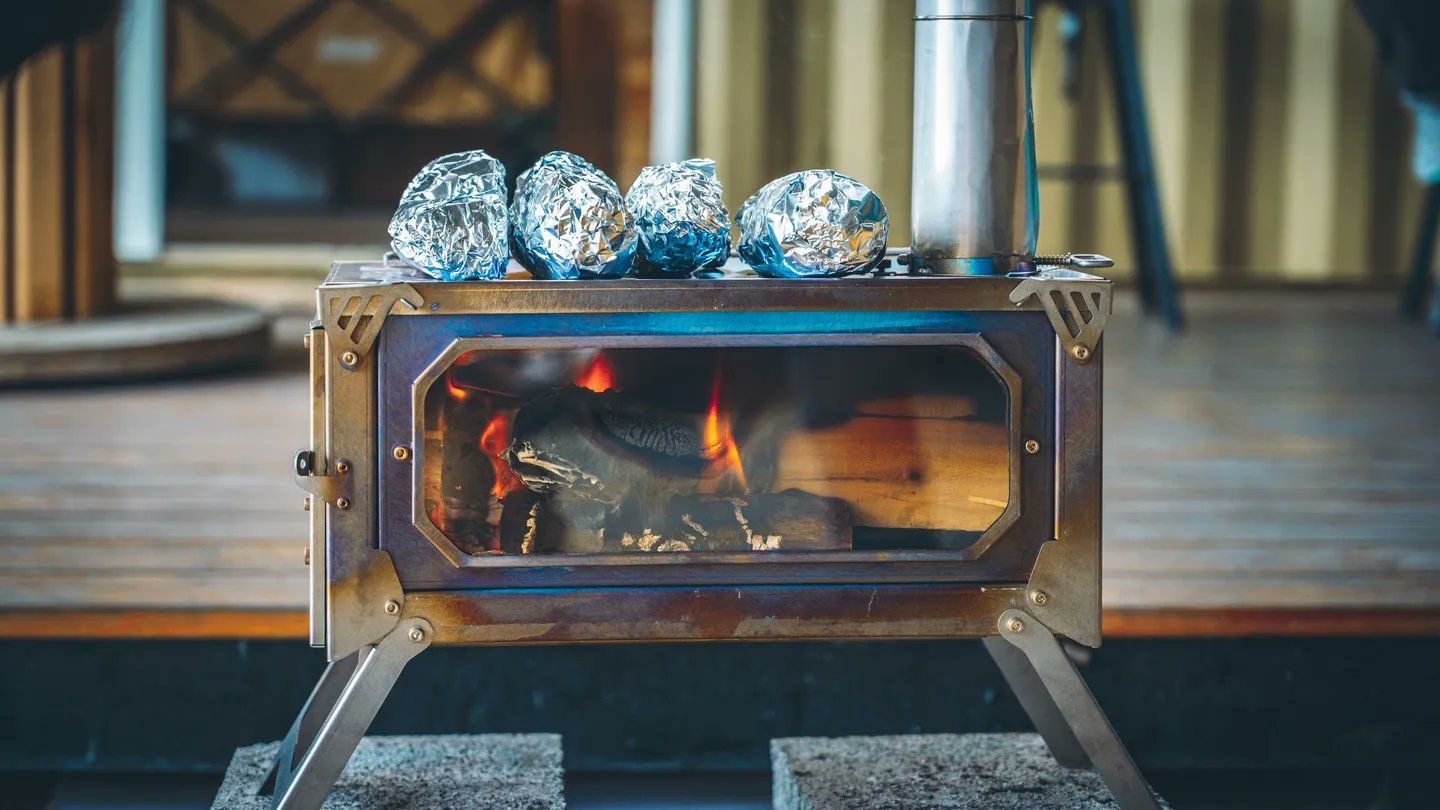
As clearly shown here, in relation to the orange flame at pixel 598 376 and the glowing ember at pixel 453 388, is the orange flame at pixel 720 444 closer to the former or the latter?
the orange flame at pixel 598 376

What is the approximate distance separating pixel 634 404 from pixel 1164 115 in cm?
374

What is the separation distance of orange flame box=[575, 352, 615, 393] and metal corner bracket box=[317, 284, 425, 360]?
0.14 m

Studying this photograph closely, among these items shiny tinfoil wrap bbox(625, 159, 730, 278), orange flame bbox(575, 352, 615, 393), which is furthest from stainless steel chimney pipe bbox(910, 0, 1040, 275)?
orange flame bbox(575, 352, 615, 393)

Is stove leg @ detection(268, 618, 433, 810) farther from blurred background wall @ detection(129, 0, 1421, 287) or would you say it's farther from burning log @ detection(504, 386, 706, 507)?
blurred background wall @ detection(129, 0, 1421, 287)

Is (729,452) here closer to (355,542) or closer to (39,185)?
(355,542)

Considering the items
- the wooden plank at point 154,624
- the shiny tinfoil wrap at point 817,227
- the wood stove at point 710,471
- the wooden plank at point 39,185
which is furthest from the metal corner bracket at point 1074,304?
the wooden plank at point 39,185

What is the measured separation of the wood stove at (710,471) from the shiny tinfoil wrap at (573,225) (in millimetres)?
35

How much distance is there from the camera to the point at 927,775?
1.53 meters

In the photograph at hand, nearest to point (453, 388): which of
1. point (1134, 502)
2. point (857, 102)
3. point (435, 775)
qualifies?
point (435, 775)

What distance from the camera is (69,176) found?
10.5ft

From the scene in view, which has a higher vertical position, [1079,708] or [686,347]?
[686,347]

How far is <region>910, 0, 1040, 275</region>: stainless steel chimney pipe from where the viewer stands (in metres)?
1.28

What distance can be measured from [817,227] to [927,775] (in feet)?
1.87

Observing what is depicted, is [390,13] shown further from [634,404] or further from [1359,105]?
[634,404]
